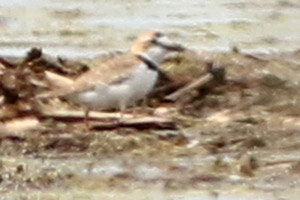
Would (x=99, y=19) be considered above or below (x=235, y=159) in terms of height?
below

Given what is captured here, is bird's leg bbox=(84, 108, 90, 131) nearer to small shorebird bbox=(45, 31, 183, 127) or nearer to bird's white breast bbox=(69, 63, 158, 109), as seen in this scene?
small shorebird bbox=(45, 31, 183, 127)

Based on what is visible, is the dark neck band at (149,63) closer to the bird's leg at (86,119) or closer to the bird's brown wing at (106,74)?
the bird's brown wing at (106,74)

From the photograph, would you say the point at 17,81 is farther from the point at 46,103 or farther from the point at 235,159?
the point at 235,159

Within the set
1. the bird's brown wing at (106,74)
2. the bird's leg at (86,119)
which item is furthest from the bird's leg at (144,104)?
the bird's leg at (86,119)

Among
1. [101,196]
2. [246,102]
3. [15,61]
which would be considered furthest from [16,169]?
[15,61]

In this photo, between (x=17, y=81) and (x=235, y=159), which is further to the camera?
(x=17, y=81)

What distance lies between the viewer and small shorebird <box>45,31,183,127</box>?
1047 cm

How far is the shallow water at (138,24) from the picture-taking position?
13.4 meters

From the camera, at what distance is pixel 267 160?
30.3 ft

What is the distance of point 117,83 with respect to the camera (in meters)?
10.7

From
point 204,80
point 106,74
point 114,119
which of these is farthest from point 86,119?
point 204,80

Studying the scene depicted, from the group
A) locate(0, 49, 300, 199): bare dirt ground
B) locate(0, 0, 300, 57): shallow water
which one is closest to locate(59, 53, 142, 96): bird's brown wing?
locate(0, 49, 300, 199): bare dirt ground

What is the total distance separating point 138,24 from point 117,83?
3.59 m

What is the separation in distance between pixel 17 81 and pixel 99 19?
3942 millimetres
